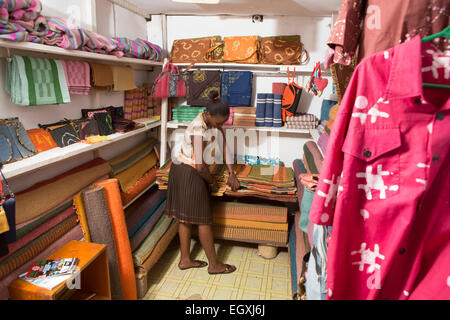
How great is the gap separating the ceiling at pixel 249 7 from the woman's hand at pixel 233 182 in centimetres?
161

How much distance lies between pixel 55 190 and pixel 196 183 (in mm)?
1058

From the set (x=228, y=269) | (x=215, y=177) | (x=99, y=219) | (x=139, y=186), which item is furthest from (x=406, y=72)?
(x=139, y=186)

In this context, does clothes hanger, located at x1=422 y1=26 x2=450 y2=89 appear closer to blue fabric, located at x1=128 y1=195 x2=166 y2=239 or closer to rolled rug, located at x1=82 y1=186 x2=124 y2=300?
rolled rug, located at x1=82 y1=186 x2=124 y2=300

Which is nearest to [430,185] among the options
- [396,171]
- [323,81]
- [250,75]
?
[396,171]

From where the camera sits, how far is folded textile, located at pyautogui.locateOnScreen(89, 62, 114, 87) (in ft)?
7.77

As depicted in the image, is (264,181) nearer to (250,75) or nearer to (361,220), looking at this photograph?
(250,75)

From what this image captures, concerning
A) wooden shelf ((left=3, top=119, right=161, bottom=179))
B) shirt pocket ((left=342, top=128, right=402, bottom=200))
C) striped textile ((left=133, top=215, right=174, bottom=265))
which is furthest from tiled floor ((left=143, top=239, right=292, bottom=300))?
shirt pocket ((left=342, top=128, right=402, bottom=200))

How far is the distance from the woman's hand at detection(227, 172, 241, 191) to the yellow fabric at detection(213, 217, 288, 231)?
0.37 m

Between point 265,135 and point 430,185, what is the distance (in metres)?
2.43

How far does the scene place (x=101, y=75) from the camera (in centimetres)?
243

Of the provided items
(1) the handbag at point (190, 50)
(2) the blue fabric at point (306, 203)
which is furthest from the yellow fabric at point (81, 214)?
(1) the handbag at point (190, 50)

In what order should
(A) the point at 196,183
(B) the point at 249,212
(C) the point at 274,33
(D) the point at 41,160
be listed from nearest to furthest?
(D) the point at 41,160 → (A) the point at 196,183 → (B) the point at 249,212 → (C) the point at 274,33

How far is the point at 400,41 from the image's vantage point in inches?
41.7

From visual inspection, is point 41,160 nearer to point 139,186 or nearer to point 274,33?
point 139,186
